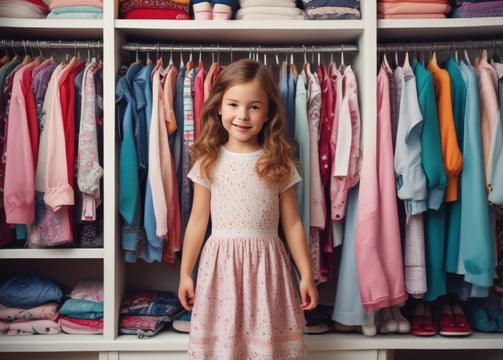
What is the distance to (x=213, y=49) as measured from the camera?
1948 mm

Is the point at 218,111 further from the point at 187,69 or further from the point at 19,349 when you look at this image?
the point at 19,349

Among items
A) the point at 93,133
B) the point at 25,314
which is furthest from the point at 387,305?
the point at 25,314

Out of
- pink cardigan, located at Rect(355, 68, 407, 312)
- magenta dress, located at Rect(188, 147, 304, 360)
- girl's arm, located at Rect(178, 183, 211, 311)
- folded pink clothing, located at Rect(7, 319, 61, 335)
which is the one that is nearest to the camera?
magenta dress, located at Rect(188, 147, 304, 360)

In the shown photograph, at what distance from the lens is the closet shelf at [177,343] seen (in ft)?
6.09

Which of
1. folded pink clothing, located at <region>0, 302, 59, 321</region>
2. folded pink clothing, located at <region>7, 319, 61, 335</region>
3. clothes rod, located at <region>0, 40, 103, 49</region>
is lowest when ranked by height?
folded pink clothing, located at <region>7, 319, 61, 335</region>

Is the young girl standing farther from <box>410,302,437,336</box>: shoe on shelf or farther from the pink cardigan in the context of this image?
<box>410,302,437,336</box>: shoe on shelf

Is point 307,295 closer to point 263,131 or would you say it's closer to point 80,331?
point 263,131

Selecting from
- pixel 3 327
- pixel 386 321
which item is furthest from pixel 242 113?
pixel 3 327

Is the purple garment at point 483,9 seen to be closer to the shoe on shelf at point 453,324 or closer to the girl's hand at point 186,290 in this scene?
the shoe on shelf at point 453,324

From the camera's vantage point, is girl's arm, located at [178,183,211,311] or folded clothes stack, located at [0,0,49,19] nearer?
girl's arm, located at [178,183,211,311]

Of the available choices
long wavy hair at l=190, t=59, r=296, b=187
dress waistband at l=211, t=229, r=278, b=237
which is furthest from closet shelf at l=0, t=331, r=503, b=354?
long wavy hair at l=190, t=59, r=296, b=187

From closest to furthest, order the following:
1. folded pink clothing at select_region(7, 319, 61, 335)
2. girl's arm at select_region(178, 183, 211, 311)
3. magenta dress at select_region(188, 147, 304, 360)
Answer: magenta dress at select_region(188, 147, 304, 360) → girl's arm at select_region(178, 183, 211, 311) → folded pink clothing at select_region(7, 319, 61, 335)

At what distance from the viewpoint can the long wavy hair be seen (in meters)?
1.67

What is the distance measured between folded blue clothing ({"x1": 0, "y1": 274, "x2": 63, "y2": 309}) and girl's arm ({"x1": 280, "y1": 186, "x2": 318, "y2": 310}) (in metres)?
0.92
